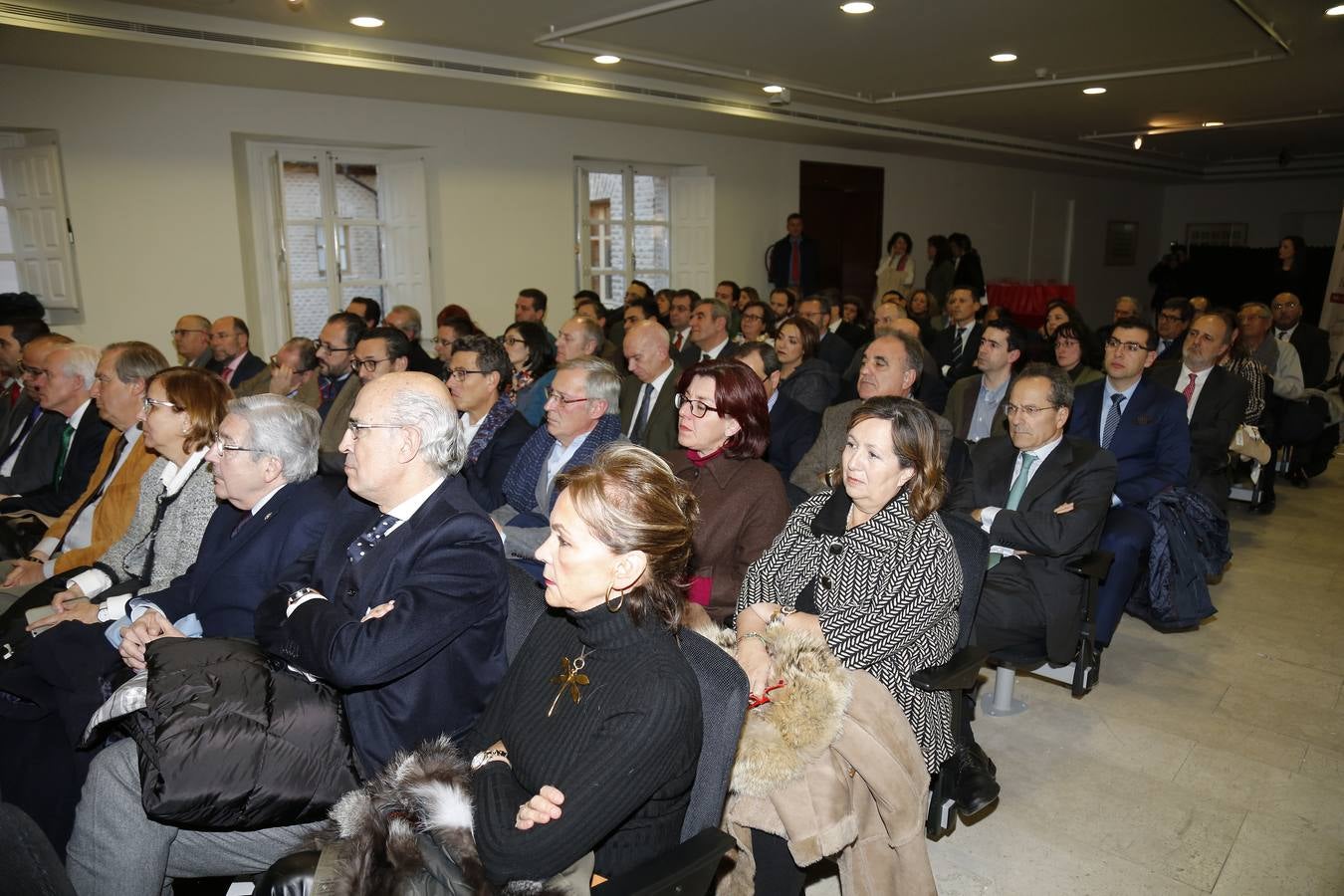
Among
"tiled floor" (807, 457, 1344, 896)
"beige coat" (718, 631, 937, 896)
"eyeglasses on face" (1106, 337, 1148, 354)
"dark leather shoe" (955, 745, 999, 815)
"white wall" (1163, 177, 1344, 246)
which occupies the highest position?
"white wall" (1163, 177, 1344, 246)

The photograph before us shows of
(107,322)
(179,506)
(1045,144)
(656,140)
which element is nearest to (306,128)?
(107,322)

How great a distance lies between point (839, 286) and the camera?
38.9 feet

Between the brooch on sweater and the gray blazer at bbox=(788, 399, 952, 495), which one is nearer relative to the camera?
the brooch on sweater

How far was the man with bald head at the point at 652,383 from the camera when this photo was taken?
14.4 feet

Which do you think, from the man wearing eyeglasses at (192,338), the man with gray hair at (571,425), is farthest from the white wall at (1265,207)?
the man wearing eyeglasses at (192,338)

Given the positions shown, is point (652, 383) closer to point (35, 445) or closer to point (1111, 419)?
point (1111, 419)

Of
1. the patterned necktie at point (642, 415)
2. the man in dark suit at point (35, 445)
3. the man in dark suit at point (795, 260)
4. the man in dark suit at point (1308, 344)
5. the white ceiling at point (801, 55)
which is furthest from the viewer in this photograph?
the man in dark suit at point (795, 260)

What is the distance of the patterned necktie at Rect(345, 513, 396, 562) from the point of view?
196 cm

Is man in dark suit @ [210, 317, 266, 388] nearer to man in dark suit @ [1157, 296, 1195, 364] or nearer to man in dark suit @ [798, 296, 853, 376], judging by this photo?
man in dark suit @ [798, 296, 853, 376]

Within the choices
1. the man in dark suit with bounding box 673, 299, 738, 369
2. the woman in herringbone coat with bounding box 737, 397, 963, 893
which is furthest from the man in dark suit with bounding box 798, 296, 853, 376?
the woman in herringbone coat with bounding box 737, 397, 963, 893

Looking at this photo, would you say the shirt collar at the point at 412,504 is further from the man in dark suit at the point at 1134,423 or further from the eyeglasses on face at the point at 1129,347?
the eyeglasses on face at the point at 1129,347

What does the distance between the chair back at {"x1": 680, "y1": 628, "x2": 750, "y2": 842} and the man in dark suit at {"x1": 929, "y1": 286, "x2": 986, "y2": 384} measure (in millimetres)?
5357

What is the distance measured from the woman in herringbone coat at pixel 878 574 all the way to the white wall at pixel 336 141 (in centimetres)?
634

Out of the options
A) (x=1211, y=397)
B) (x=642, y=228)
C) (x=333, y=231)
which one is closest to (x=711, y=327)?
(x=1211, y=397)
